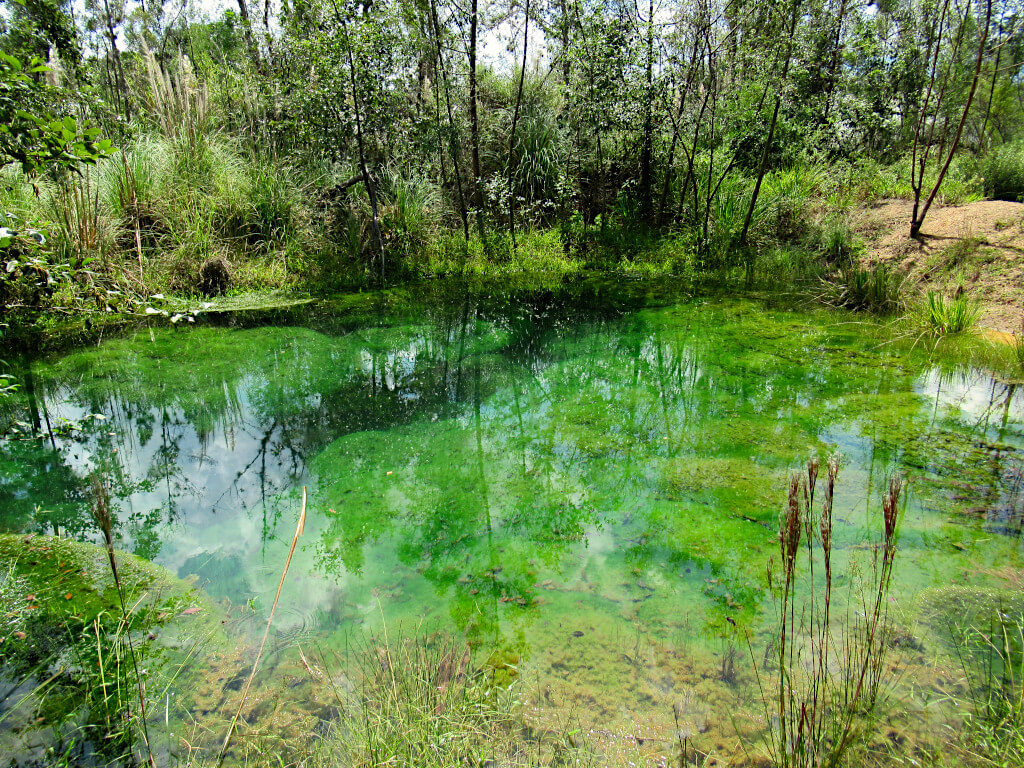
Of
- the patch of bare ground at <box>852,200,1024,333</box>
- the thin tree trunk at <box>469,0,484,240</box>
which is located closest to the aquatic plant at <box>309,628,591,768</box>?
the patch of bare ground at <box>852,200,1024,333</box>

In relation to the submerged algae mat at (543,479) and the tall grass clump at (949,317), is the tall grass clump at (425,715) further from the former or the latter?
the tall grass clump at (949,317)

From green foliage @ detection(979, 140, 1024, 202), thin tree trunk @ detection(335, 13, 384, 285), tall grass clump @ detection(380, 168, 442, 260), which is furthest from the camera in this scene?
green foliage @ detection(979, 140, 1024, 202)

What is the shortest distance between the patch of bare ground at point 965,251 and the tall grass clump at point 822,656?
4.11 meters

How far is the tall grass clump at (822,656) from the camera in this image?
1.08 metres

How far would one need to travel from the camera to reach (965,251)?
5.55 meters

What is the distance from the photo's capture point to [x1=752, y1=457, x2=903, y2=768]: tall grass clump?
1.08 metres

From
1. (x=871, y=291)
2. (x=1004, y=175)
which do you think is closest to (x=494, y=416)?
(x=871, y=291)

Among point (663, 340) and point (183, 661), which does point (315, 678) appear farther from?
point (663, 340)

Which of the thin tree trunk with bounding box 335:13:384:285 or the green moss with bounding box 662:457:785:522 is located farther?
the thin tree trunk with bounding box 335:13:384:285

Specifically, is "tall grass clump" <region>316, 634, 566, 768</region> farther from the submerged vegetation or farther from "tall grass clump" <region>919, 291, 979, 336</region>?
"tall grass clump" <region>919, 291, 979, 336</region>

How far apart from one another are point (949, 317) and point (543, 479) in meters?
3.90

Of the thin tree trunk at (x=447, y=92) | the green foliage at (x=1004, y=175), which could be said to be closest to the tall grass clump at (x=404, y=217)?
the thin tree trunk at (x=447, y=92)

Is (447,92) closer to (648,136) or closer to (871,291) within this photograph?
(648,136)

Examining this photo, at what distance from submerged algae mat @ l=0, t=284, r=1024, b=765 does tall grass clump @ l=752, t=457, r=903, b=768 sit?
96mm
